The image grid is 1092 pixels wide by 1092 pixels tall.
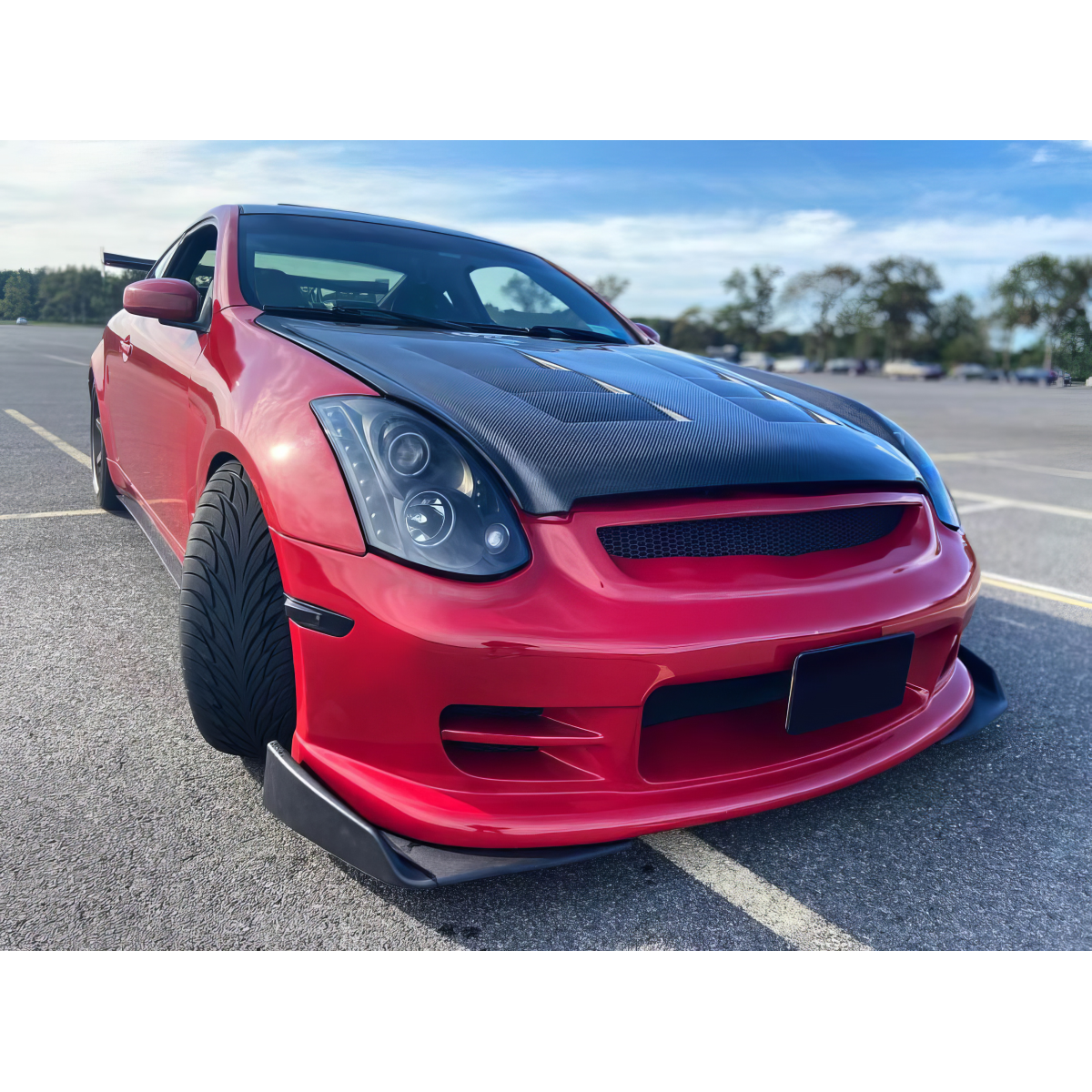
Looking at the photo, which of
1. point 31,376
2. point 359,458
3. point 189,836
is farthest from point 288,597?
point 31,376

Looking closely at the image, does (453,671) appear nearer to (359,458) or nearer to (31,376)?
(359,458)

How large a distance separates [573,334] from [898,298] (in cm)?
4396

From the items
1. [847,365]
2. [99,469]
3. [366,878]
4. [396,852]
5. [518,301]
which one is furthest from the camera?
[847,365]

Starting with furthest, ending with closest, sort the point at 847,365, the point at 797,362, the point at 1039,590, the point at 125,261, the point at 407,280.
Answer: the point at 847,365, the point at 797,362, the point at 1039,590, the point at 125,261, the point at 407,280

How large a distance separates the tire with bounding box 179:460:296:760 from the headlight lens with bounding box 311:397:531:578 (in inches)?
10.3

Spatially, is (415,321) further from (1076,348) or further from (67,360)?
(1076,348)

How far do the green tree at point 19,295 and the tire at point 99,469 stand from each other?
60 centimetres

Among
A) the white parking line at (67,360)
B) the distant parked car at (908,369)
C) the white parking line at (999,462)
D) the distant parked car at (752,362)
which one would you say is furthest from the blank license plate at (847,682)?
the distant parked car at (908,369)

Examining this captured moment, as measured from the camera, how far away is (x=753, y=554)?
1429mm

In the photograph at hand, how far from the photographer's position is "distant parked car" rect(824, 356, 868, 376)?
41706 millimetres

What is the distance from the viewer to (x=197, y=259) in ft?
8.45

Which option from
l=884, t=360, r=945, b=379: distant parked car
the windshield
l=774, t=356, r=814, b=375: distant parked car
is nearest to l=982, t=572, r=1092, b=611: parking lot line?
the windshield

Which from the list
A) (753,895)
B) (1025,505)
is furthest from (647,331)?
(1025,505)
